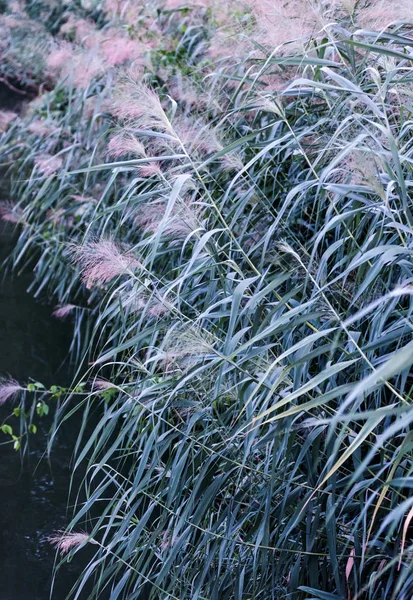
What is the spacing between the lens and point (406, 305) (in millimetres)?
1899

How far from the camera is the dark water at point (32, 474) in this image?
2525 mm

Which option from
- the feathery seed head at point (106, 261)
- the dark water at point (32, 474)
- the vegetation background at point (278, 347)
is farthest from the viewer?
the dark water at point (32, 474)

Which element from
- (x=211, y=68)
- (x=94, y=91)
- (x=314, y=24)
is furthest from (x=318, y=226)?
(x=94, y=91)

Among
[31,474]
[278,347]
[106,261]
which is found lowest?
[31,474]

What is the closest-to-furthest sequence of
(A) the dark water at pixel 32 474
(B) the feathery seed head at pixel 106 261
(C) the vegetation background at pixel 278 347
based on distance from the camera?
1. (C) the vegetation background at pixel 278 347
2. (B) the feathery seed head at pixel 106 261
3. (A) the dark water at pixel 32 474

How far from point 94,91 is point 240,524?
2758mm

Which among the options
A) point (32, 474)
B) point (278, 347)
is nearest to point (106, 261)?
point (278, 347)

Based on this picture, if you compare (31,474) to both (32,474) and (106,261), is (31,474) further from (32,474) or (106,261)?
(106,261)

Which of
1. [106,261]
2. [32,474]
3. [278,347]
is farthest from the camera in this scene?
[32,474]

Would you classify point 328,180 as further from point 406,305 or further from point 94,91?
point 94,91

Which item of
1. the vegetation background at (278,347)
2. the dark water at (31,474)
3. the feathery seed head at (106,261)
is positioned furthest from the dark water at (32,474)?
the feathery seed head at (106,261)

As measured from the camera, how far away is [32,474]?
3.04 metres

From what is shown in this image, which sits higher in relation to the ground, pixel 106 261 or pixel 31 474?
pixel 106 261

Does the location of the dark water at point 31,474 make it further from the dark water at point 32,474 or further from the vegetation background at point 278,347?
the vegetation background at point 278,347
